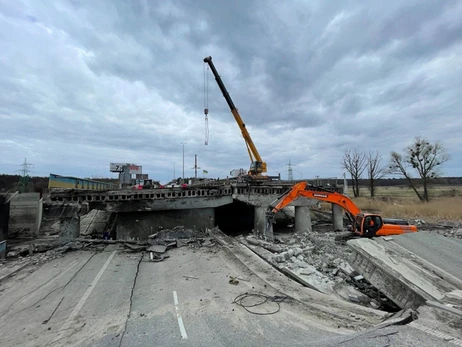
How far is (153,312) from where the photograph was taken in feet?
21.0

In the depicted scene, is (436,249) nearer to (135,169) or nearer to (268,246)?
(268,246)

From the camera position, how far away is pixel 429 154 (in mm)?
36438

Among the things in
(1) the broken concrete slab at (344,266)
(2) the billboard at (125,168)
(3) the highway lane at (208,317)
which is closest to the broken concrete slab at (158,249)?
(3) the highway lane at (208,317)

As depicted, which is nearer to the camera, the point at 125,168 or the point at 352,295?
the point at 352,295

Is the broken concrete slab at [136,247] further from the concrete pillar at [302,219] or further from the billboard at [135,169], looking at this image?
the billboard at [135,169]

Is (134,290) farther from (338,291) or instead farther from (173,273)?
(338,291)

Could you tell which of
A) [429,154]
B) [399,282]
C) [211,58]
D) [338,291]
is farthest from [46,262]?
[429,154]

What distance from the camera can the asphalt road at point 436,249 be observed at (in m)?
Answer: 7.27

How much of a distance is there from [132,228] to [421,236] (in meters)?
15.0

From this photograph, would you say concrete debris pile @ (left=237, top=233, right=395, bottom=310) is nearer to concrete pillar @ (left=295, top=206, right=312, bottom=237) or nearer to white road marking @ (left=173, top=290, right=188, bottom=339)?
white road marking @ (left=173, top=290, right=188, bottom=339)

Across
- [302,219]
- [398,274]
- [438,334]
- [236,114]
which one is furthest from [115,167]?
[438,334]

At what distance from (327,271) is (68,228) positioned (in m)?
13.9

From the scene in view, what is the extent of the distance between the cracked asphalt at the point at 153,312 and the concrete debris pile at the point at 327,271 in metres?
1.20

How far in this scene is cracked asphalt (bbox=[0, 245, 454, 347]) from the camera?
16.1ft
